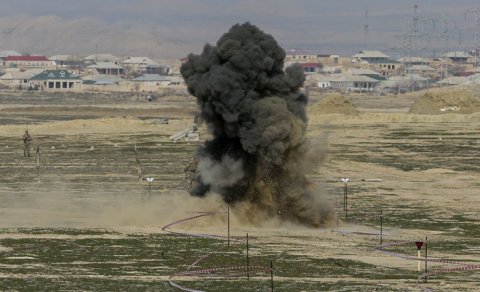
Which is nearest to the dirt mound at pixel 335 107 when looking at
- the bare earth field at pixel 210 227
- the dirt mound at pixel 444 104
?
the dirt mound at pixel 444 104

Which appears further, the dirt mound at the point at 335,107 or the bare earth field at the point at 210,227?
the dirt mound at the point at 335,107

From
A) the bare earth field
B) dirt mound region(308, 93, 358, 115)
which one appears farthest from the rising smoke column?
dirt mound region(308, 93, 358, 115)

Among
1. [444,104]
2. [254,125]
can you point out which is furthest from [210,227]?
[444,104]

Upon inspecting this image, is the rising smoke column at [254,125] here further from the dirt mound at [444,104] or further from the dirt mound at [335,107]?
the dirt mound at [444,104]

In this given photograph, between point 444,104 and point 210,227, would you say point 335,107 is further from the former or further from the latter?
point 210,227

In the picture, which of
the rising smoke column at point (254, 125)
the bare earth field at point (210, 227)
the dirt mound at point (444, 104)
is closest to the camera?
the bare earth field at point (210, 227)
